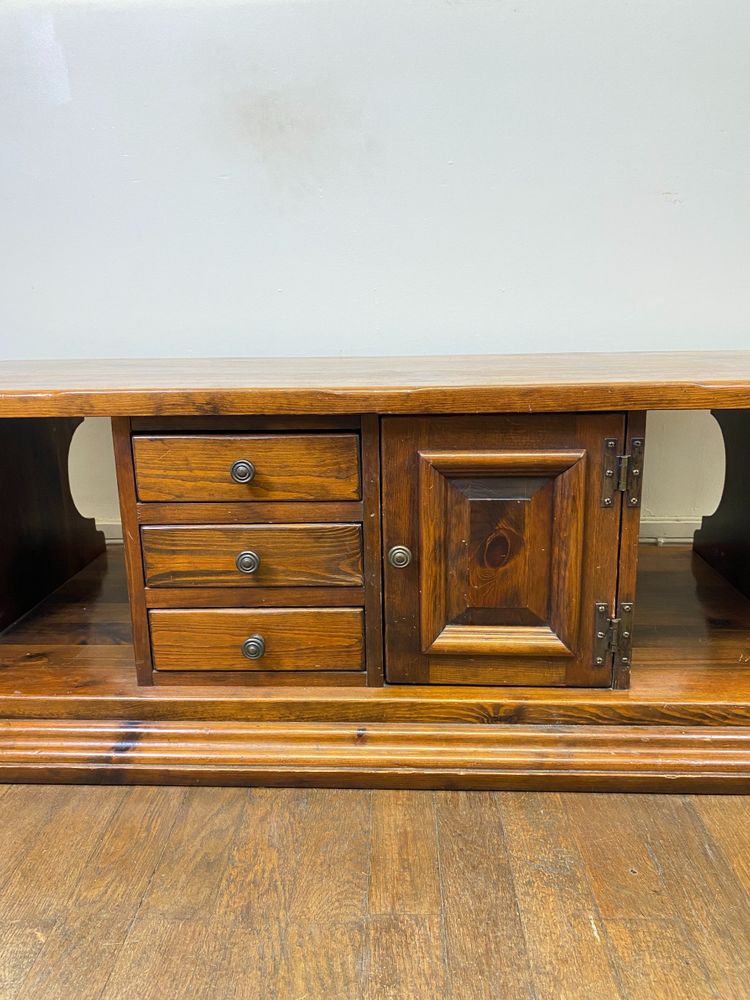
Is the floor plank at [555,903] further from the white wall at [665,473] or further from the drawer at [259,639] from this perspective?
the white wall at [665,473]

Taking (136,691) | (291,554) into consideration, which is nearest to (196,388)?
(291,554)

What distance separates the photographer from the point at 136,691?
1307 mm

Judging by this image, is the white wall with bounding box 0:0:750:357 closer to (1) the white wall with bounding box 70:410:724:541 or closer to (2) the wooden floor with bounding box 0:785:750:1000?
(1) the white wall with bounding box 70:410:724:541

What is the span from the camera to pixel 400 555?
123 centimetres

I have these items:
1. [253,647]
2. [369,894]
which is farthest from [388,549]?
[369,894]

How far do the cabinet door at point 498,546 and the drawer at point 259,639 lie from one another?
0.08 m

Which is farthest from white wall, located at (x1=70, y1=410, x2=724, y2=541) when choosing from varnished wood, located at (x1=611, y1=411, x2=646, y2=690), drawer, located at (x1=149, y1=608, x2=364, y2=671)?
drawer, located at (x1=149, y1=608, x2=364, y2=671)

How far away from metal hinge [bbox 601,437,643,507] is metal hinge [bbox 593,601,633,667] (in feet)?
0.55

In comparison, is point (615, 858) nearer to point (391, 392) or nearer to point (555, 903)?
point (555, 903)

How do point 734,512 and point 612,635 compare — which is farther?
point 734,512

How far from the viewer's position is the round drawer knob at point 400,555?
1232 millimetres

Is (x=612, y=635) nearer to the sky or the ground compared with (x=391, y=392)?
nearer to the ground

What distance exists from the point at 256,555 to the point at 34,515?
63 cm

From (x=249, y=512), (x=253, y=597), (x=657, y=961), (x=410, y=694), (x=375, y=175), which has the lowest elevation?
(x=657, y=961)
